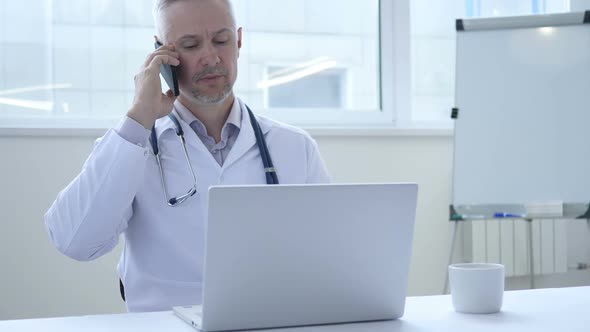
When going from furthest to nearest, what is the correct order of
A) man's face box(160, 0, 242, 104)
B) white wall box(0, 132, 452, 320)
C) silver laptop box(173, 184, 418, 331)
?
white wall box(0, 132, 452, 320), man's face box(160, 0, 242, 104), silver laptop box(173, 184, 418, 331)

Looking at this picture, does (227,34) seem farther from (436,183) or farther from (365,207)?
(436,183)

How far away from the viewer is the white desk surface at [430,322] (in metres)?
1.21

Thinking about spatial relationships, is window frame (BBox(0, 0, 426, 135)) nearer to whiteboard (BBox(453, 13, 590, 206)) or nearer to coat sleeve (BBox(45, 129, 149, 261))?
whiteboard (BBox(453, 13, 590, 206))

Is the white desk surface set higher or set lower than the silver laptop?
lower

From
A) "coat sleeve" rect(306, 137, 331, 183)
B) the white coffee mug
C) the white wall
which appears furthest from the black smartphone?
the white wall

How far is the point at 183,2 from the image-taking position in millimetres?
1953

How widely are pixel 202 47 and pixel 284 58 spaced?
147cm

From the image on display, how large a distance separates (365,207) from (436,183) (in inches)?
93.0

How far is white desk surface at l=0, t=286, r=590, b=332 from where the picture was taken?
47.5 inches

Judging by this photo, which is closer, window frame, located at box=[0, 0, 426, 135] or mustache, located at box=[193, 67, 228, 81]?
mustache, located at box=[193, 67, 228, 81]

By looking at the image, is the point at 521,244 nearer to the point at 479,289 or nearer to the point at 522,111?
the point at 522,111

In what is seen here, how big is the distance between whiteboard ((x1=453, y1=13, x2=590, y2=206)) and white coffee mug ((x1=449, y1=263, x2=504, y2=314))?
1821mm

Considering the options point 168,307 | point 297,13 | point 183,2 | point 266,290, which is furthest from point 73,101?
point 266,290

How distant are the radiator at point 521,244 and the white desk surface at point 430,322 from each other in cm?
206
